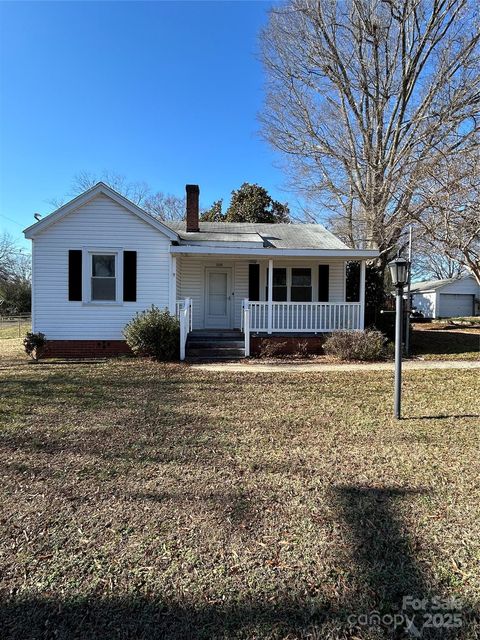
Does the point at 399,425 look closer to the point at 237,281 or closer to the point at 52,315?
the point at 237,281

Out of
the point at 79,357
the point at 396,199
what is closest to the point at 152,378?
the point at 79,357

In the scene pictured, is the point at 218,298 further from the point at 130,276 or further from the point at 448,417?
the point at 448,417

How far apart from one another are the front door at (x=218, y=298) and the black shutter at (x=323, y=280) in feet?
10.1

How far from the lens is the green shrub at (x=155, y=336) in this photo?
9.93 m

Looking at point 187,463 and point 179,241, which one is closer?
point 187,463

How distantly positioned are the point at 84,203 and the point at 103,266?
1.81 meters

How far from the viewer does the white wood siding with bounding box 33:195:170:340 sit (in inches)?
424

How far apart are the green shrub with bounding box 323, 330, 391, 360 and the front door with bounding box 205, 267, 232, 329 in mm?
3933

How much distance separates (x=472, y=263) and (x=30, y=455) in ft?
38.1

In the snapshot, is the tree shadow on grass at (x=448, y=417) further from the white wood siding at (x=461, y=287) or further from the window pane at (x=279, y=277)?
the white wood siding at (x=461, y=287)

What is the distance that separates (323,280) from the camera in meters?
13.0

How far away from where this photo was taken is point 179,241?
37.1 feet

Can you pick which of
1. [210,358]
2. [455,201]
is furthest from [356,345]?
[455,201]

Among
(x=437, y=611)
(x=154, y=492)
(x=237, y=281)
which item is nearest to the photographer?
(x=437, y=611)
